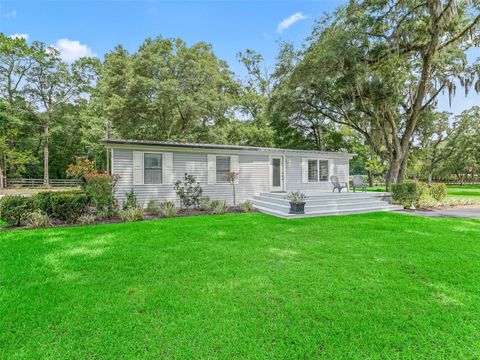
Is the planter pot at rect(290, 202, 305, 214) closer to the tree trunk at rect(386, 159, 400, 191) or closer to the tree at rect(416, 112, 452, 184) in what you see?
the tree trunk at rect(386, 159, 400, 191)

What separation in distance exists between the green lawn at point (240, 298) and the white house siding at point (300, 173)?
22.8 ft

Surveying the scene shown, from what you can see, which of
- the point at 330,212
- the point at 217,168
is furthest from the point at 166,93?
the point at 330,212

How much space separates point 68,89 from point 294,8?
26462mm

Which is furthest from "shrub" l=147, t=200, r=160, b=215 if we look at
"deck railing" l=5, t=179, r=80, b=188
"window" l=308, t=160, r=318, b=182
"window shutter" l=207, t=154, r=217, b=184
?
"deck railing" l=5, t=179, r=80, b=188

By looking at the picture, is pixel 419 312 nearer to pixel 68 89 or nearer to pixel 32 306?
pixel 32 306

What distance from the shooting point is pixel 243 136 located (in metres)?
20.0

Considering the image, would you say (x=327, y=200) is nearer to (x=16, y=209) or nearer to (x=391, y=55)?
(x=391, y=55)

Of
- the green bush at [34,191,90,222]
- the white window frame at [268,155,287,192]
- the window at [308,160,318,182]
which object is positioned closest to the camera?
the green bush at [34,191,90,222]

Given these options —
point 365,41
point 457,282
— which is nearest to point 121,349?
point 457,282

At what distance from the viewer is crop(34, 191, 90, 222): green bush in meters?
6.79

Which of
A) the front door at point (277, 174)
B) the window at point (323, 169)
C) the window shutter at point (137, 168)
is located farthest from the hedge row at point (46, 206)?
the window at point (323, 169)

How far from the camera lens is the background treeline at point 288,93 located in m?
10.9

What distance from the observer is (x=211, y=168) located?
10.3m

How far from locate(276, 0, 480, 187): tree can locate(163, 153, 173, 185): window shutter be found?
8.00m
